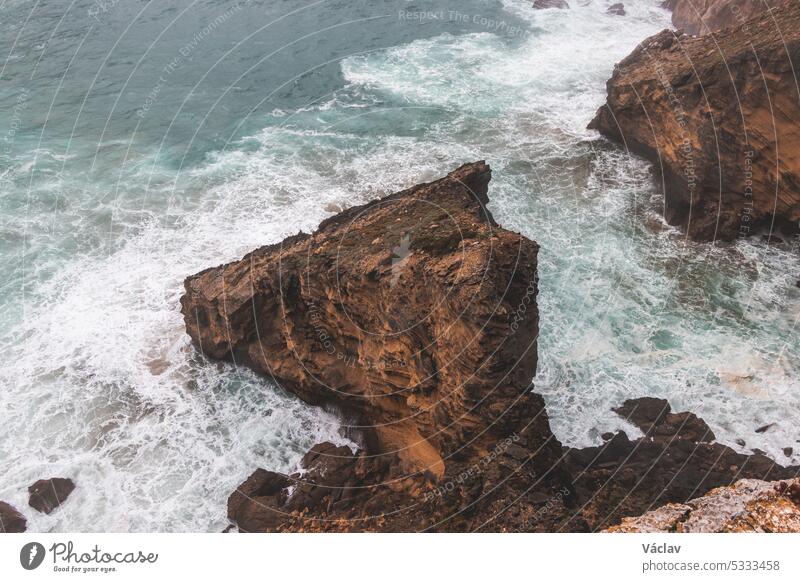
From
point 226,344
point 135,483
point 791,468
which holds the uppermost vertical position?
point 226,344

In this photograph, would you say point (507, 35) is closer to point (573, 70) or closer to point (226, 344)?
point (573, 70)

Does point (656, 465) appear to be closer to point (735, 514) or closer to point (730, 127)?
point (735, 514)

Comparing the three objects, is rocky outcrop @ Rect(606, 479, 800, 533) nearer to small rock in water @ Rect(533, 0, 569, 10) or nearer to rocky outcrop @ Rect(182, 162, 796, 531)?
rocky outcrop @ Rect(182, 162, 796, 531)

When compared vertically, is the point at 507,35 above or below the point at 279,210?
above

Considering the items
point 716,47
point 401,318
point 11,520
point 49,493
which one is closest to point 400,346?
point 401,318

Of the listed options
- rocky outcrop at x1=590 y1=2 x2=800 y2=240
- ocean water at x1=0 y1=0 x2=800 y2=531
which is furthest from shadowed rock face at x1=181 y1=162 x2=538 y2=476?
rocky outcrop at x1=590 y1=2 x2=800 y2=240

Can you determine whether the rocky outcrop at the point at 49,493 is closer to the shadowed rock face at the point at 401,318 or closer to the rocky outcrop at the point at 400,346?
the rocky outcrop at the point at 400,346

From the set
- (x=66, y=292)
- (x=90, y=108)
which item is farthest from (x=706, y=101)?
(x=90, y=108)
